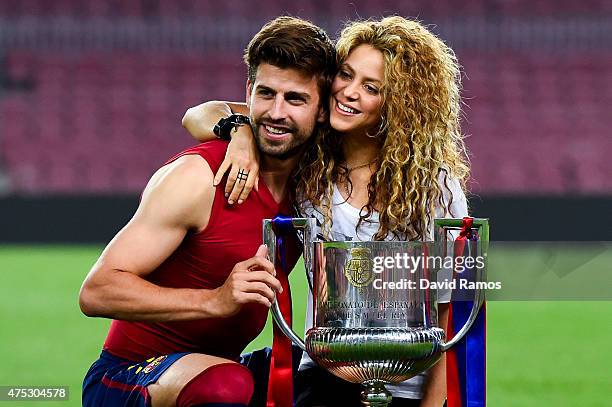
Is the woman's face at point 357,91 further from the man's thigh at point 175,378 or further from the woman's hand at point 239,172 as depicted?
the man's thigh at point 175,378

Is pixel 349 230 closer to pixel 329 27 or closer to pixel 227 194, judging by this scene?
pixel 227 194

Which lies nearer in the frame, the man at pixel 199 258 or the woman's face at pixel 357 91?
the man at pixel 199 258

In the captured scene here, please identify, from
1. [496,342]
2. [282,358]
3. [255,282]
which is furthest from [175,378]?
[496,342]

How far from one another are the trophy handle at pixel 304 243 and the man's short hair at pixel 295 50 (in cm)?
55

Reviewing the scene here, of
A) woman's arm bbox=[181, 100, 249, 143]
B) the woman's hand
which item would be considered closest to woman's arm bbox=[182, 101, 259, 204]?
the woman's hand

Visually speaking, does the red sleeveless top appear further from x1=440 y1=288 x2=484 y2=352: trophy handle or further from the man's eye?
x1=440 y1=288 x2=484 y2=352: trophy handle

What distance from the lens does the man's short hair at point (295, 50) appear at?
9.90 feet

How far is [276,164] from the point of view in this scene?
10.4 ft

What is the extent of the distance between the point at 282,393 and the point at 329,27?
15194 millimetres

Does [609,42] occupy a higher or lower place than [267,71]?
higher

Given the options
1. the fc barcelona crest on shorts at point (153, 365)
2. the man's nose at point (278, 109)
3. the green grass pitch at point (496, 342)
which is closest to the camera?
the fc barcelona crest on shorts at point (153, 365)

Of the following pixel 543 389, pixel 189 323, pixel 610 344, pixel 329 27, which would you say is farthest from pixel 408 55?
pixel 329 27

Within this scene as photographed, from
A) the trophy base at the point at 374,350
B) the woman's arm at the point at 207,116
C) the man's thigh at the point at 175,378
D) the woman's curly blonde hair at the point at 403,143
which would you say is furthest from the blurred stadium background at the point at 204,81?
the trophy base at the point at 374,350

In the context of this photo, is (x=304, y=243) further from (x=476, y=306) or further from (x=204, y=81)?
(x=204, y=81)
